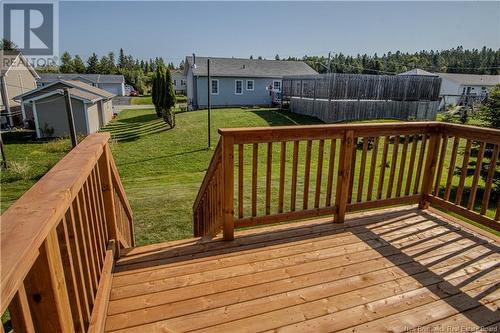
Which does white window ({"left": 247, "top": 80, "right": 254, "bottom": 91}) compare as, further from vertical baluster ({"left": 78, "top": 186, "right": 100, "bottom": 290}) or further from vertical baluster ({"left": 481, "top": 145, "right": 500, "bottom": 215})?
vertical baluster ({"left": 78, "top": 186, "right": 100, "bottom": 290})

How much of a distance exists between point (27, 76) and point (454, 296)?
112ft

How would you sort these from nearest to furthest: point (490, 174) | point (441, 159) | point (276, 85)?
point (490, 174)
point (441, 159)
point (276, 85)

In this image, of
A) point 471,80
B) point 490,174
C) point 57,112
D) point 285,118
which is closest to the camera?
point 490,174

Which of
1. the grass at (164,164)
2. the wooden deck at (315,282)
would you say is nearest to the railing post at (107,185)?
the wooden deck at (315,282)

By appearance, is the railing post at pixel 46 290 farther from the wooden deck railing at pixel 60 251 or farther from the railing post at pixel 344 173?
the railing post at pixel 344 173

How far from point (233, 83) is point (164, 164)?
15.1 m

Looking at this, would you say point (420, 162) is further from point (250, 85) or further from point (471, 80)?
point (471, 80)

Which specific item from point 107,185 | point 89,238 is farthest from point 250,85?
point 89,238

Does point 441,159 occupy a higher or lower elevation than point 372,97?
lower

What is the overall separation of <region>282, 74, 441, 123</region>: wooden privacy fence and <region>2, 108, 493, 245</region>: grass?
1.43 meters

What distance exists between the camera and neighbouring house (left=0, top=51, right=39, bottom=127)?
1981cm

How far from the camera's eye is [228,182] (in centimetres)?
273

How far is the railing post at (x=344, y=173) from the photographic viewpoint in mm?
3018

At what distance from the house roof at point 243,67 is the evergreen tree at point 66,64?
3717cm
